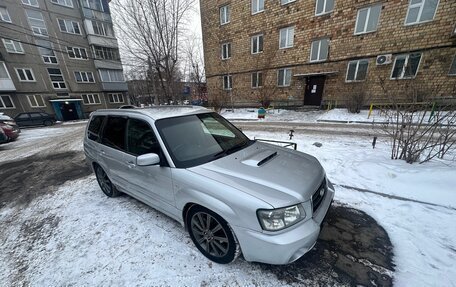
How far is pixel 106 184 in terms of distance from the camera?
12.1 ft

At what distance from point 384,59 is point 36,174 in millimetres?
19243

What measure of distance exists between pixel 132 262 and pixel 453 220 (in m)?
4.55

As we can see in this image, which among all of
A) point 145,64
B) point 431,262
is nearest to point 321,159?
point 431,262

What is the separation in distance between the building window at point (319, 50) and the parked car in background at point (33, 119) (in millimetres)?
26753

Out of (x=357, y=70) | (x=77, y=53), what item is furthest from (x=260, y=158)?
(x=77, y=53)

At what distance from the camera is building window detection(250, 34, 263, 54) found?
17.0 meters

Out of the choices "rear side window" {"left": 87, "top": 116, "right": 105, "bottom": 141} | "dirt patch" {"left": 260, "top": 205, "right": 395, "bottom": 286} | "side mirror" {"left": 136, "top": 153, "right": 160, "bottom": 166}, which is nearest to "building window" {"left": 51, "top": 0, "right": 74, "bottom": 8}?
"rear side window" {"left": 87, "top": 116, "right": 105, "bottom": 141}

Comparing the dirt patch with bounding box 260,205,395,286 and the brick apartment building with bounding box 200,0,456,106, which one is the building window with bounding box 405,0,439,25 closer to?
the brick apartment building with bounding box 200,0,456,106

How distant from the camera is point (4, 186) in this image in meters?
4.75

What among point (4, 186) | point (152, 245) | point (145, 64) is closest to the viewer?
point (152, 245)

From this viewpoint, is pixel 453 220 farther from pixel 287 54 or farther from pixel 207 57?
pixel 207 57

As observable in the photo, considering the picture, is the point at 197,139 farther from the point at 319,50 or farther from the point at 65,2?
the point at 65,2

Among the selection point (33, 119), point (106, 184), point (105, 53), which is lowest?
point (33, 119)

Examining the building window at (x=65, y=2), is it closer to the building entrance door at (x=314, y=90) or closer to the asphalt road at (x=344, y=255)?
the asphalt road at (x=344, y=255)
